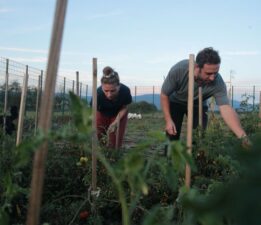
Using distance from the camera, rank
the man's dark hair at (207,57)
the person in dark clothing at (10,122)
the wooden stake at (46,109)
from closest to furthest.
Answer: the wooden stake at (46,109) → the man's dark hair at (207,57) → the person in dark clothing at (10,122)

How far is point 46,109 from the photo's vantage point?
1040 millimetres

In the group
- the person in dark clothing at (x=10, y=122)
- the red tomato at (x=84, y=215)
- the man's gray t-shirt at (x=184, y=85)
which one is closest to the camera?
the red tomato at (x=84, y=215)

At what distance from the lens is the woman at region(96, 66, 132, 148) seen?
535 centimetres

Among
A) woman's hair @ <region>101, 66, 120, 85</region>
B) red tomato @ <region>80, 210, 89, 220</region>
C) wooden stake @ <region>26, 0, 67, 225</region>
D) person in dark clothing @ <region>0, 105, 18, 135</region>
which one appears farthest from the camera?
person in dark clothing @ <region>0, 105, 18, 135</region>

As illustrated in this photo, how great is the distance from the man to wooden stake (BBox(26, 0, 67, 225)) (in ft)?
10.0

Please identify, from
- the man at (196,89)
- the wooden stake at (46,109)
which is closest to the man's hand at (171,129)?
the man at (196,89)

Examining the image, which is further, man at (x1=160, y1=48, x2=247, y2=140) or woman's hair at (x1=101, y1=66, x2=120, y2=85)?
woman's hair at (x1=101, y1=66, x2=120, y2=85)

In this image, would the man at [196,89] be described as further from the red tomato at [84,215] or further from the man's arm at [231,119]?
the red tomato at [84,215]

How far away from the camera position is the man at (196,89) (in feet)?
13.9

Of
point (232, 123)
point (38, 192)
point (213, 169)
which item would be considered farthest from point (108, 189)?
point (38, 192)

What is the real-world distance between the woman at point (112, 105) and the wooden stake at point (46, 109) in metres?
4.19

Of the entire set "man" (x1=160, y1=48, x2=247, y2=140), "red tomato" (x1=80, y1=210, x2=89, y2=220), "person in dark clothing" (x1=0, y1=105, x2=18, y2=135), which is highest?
"man" (x1=160, y1=48, x2=247, y2=140)

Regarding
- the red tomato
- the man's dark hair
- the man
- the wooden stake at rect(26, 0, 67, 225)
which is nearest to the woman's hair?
the man

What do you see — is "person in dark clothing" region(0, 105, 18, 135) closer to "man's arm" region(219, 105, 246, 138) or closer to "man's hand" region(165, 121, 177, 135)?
"man's hand" region(165, 121, 177, 135)
